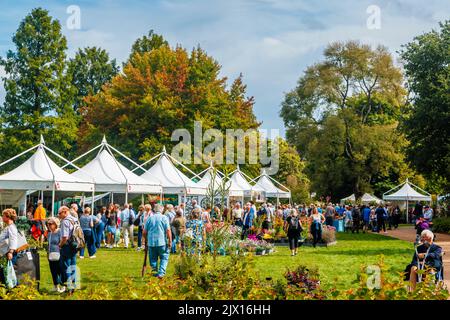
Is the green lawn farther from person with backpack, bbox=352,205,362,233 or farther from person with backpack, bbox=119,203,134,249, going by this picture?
person with backpack, bbox=352,205,362,233

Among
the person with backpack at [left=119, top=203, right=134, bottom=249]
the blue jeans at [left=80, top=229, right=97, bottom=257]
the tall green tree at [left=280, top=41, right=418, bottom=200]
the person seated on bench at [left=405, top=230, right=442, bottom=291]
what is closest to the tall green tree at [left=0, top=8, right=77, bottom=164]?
the tall green tree at [left=280, top=41, right=418, bottom=200]

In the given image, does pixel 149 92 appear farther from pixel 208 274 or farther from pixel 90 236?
pixel 208 274

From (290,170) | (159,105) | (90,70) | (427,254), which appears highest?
(90,70)

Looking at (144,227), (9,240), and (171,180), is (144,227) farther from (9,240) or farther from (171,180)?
(171,180)

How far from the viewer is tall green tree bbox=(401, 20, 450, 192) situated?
35.2 metres

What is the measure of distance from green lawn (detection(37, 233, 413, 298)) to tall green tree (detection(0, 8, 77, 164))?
33232 mm

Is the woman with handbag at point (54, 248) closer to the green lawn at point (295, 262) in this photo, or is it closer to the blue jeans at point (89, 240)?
the green lawn at point (295, 262)

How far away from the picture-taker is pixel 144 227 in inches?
639

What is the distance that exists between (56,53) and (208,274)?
51085 mm

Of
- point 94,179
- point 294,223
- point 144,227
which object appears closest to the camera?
point 144,227

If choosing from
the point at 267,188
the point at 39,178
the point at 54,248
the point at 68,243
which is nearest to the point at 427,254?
the point at 68,243

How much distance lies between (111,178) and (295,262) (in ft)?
40.6

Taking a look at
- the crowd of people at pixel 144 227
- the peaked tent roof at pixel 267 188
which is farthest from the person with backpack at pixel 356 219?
the peaked tent roof at pixel 267 188

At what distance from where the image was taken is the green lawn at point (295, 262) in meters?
16.5
